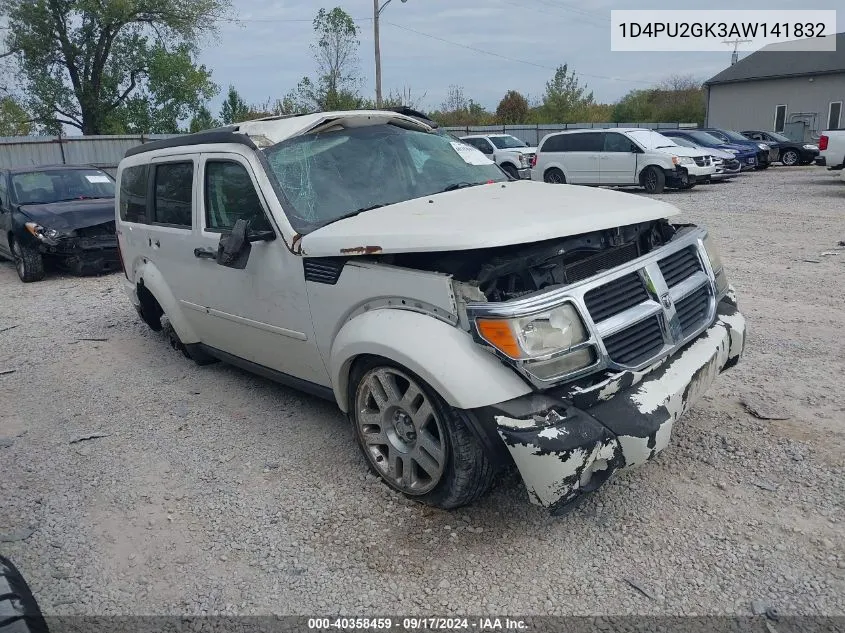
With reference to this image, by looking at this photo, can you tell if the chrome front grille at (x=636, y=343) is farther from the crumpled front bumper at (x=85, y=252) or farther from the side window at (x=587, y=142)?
the side window at (x=587, y=142)

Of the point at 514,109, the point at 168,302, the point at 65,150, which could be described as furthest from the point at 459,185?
the point at 514,109

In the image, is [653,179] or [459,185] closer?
[459,185]

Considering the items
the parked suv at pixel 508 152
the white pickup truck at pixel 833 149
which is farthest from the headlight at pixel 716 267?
the parked suv at pixel 508 152

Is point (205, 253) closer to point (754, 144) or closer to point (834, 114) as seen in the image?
point (754, 144)

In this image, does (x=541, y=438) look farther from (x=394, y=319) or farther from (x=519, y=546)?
(x=394, y=319)

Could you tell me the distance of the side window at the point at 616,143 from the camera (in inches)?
671

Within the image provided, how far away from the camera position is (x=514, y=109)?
47.7 meters

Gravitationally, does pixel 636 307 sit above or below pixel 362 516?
above

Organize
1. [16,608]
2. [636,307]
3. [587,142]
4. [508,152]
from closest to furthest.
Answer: [16,608]
[636,307]
[587,142]
[508,152]

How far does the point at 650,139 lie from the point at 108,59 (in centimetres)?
2634

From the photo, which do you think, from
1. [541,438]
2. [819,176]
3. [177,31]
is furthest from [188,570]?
[177,31]

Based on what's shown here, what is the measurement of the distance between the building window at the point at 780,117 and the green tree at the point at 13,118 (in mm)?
39391

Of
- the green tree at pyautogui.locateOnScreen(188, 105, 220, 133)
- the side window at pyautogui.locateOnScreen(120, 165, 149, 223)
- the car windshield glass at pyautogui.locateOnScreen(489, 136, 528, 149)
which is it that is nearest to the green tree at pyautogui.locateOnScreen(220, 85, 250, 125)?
the green tree at pyautogui.locateOnScreen(188, 105, 220, 133)

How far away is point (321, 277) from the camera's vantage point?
338cm
